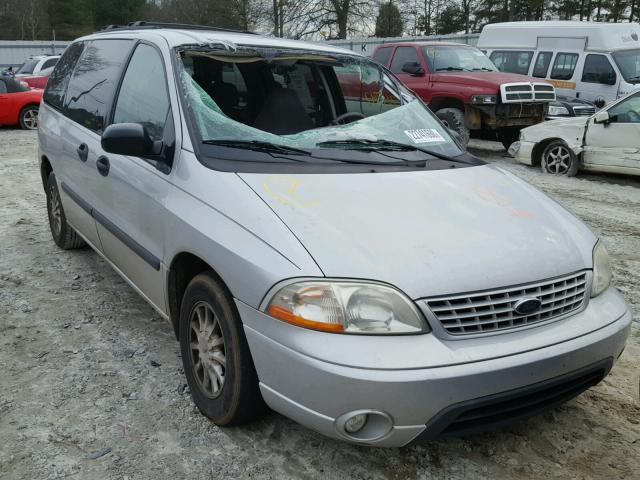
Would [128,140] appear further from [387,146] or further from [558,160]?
[558,160]

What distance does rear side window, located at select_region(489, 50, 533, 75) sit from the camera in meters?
14.3

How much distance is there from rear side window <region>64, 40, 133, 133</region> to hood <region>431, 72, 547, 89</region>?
7881 mm

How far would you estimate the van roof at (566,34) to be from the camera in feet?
43.7

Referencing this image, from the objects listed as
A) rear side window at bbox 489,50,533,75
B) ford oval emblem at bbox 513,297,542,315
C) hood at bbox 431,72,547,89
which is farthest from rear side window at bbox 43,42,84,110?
rear side window at bbox 489,50,533,75

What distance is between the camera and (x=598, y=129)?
8.74 metres

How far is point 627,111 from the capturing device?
28.0 ft

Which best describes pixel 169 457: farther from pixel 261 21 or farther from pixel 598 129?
pixel 261 21

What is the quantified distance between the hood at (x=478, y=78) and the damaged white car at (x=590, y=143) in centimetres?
153

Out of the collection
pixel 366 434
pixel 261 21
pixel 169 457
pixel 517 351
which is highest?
pixel 261 21

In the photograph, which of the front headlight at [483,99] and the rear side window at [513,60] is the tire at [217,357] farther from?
the rear side window at [513,60]

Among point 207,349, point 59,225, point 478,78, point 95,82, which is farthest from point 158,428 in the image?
point 478,78

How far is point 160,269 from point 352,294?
1260 mm

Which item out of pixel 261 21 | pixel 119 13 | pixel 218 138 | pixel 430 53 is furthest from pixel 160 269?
pixel 119 13

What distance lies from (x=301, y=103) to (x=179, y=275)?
1.49 metres
